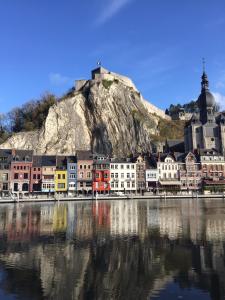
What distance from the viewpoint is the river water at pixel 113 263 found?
1224cm

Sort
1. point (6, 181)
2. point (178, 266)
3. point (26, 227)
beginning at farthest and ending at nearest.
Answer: point (6, 181), point (26, 227), point (178, 266)

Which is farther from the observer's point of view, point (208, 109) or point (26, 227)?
point (208, 109)

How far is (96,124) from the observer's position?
9431 centimetres

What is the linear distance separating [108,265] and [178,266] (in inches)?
130

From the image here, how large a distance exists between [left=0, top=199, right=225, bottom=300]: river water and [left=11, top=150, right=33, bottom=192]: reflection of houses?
46912 mm

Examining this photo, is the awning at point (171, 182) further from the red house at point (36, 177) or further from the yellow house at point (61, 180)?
the red house at point (36, 177)

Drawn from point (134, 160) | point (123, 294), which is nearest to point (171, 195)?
point (134, 160)

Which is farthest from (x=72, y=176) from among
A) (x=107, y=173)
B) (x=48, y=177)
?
(x=107, y=173)

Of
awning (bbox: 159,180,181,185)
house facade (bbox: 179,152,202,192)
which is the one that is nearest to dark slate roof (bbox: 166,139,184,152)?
house facade (bbox: 179,152,202,192)

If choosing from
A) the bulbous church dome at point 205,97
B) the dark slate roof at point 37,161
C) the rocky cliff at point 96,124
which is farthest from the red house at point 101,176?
the bulbous church dome at point 205,97

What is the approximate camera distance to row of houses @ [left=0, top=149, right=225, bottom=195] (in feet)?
234

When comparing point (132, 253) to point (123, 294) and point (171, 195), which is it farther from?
point (171, 195)

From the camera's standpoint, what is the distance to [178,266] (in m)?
15.1

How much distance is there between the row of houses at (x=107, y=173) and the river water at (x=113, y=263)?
47050mm
